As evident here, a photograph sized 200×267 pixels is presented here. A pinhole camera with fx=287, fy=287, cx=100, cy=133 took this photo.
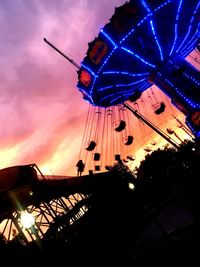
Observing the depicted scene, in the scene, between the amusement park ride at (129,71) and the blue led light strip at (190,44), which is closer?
the amusement park ride at (129,71)

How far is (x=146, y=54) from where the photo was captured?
23.8 metres

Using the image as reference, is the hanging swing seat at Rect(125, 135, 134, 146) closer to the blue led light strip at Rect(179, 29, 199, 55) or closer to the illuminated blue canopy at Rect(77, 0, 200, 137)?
the illuminated blue canopy at Rect(77, 0, 200, 137)

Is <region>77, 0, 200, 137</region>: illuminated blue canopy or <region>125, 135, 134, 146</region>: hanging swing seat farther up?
<region>77, 0, 200, 137</region>: illuminated blue canopy

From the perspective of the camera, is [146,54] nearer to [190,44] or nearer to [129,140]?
[190,44]

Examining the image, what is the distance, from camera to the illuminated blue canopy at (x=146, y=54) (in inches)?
768

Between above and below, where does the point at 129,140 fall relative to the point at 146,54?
below

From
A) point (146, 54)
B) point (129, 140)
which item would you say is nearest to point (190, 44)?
point (146, 54)

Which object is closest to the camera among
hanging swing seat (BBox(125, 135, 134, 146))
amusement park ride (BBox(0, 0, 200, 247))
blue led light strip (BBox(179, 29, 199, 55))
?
amusement park ride (BBox(0, 0, 200, 247))

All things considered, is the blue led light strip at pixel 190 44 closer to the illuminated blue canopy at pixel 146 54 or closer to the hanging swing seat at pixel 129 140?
the illuminated blue canopy at pixel 146 54

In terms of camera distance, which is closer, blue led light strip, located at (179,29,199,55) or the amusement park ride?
the amusement park ride

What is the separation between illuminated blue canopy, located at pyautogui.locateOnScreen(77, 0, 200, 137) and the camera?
19.5 meters

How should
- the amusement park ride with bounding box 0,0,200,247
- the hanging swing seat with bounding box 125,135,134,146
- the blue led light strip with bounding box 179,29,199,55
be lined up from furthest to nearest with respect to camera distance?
the hanging swing seat with bounding box 125,135,134,146 → the blue led light strip with bounding box 179,29,199,55 → the amusement park ride with bounding box 0,0,200,247

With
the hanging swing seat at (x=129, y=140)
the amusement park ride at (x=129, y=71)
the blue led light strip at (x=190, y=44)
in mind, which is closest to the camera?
the amusement park ride at (x=129, y=71)

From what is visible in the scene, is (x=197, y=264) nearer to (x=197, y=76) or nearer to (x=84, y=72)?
(x=84, y=72)
